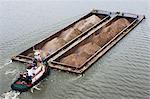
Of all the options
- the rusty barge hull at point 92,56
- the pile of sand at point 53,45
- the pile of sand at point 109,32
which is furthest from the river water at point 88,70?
the pile of sand at point 53,45

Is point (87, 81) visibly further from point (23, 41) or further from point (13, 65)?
point (23, 41)

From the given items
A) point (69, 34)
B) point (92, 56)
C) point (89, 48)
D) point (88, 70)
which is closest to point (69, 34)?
point (69, 34)

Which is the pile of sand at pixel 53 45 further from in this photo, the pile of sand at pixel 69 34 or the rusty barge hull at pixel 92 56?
the rusty barge hull at pixel 92 56

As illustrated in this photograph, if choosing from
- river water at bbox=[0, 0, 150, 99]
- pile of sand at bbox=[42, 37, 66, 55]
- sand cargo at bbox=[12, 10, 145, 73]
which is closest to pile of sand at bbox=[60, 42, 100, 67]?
sand cargo at bbox=[12, 10, 145, 73]

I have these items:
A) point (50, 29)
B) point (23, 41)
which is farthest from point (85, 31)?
point (23, 41)

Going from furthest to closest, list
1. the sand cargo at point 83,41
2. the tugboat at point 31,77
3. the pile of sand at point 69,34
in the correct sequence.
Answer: the pile of sand at point 69,34 < the sand cargo at point 83,41 < the tugboat at point 31,77

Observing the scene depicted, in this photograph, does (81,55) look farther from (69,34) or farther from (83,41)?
(69,34)
